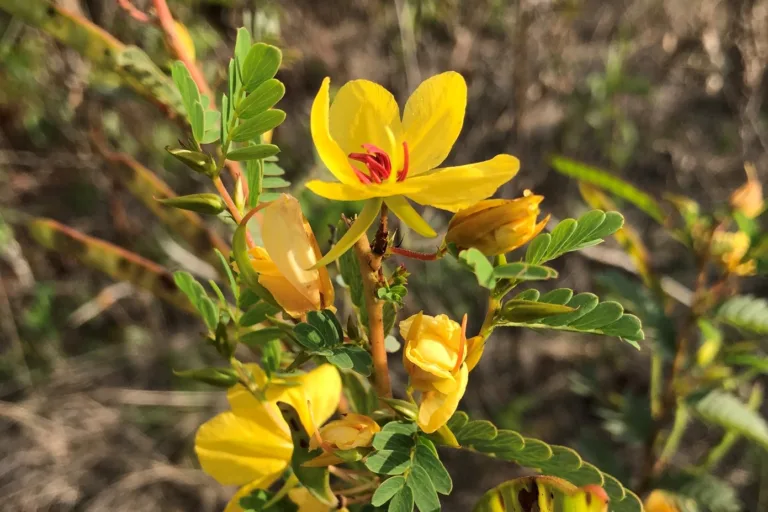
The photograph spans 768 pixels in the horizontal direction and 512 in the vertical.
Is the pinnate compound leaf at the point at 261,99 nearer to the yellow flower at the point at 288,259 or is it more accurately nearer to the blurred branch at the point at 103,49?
the yellow flower at the point at 288,259

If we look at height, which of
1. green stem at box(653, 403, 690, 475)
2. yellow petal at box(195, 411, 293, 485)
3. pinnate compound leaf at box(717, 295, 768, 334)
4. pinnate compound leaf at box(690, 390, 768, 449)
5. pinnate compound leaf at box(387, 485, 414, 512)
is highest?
pinnate compound leaf at box(387, 485, 414, 512)

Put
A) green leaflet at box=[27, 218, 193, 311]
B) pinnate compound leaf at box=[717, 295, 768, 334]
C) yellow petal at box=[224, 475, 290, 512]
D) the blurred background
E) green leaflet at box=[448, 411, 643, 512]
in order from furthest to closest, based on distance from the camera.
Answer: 1. the blurred background
2. pinnate compound leaf at box=[717, 295, 768, 334]
3. green leaflet at box=[27, 218, 193, 311]
4. yellow petal at box=[224, 475, 290, 512]
5. green leaflet at box=[448, 411, 643, 512]

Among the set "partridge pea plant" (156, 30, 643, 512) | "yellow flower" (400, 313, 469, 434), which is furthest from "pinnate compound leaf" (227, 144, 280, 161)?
"yellow flower" (400, 313, 469, 434)

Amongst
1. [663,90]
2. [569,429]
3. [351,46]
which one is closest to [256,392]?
[569,429]

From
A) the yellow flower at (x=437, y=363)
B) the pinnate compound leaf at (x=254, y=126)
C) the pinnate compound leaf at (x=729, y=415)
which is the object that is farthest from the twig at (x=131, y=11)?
the pinnate compound leaf at (x=729, y=415)

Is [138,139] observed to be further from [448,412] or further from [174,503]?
[448,412]

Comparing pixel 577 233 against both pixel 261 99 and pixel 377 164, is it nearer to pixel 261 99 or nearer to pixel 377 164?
pixel 377 164

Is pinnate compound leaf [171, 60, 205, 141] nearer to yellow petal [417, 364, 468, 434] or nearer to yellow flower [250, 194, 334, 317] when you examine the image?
yellow flower [250, 194, 334, 317]
